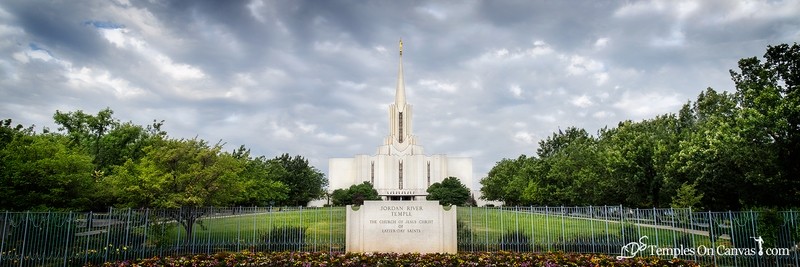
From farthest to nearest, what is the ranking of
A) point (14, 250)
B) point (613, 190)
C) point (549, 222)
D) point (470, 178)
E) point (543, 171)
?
1. point (470, 178)
2. point (543, 171)
3. point (613, 190)
4. point (549, 222)
5. point (14, 250)

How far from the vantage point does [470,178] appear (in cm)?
9569

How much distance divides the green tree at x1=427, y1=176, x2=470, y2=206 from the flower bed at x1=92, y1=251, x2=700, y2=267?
204 feet

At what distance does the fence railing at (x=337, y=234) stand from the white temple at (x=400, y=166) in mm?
71080

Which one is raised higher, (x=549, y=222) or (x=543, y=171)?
(x=543, y=171)

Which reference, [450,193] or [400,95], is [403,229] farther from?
[400,95]

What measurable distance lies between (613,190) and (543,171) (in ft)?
40.6

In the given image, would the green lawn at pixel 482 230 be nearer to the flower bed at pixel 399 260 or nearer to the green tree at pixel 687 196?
the flower bed at pixel 399 260

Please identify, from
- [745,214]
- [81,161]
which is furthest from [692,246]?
[81,161]

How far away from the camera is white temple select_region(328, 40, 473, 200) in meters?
92.2

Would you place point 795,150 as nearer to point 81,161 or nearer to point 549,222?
point 549,222

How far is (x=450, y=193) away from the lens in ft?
262

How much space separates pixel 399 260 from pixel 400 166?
78.0 meters

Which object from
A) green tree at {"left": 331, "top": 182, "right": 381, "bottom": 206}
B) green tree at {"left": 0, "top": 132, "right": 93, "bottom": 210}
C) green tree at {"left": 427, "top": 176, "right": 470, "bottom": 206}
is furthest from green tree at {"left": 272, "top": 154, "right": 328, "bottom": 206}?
green tree at {"left": 0, "top": 132, "right": 93, "bottom": 210}

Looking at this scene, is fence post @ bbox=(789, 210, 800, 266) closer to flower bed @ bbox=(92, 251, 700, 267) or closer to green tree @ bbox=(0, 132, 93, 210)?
flower bed @ bbox=(92, 251, 700, 267)
